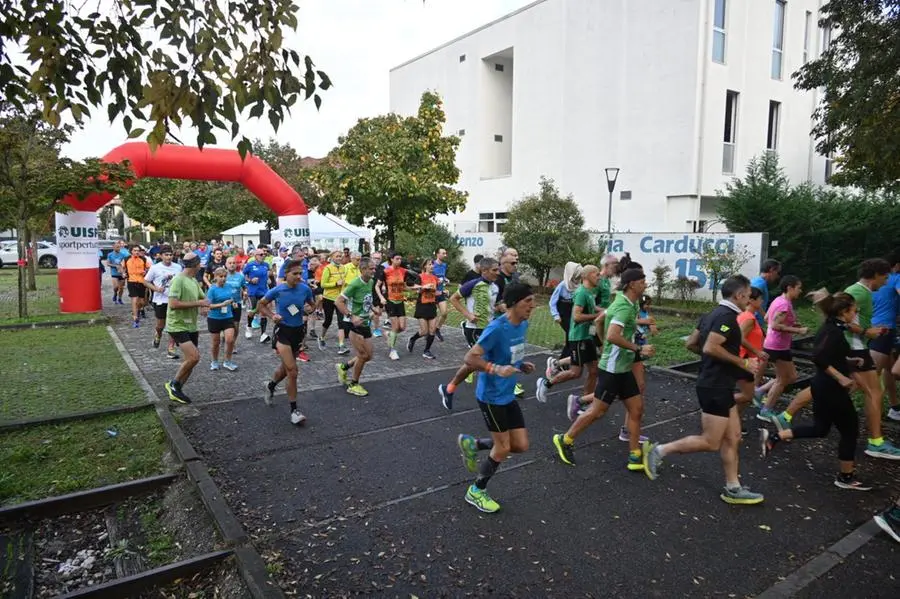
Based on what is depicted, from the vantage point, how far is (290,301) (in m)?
6.69

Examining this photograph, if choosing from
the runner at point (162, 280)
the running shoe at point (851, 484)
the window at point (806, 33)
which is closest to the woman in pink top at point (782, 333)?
the running shoe at point (851, 484)

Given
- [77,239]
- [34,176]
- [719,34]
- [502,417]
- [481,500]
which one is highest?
[719,34]

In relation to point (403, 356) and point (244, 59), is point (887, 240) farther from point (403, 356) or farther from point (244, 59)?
point (244, 59)

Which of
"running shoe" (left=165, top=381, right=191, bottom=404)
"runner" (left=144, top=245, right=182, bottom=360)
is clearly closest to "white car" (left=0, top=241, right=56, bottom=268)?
"runner" (left=144, top=245, right=182, bottom=360)

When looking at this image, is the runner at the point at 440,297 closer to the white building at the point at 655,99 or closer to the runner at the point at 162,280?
the runner at the point at 162,280

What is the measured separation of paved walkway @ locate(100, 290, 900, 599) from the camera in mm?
3619

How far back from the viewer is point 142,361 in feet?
31.4

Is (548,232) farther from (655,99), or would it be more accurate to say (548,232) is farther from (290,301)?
(290,301)

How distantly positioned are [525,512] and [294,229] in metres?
15.7

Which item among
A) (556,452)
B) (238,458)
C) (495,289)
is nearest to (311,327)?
(495,289)

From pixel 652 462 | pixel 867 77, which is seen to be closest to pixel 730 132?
pixel 867 77

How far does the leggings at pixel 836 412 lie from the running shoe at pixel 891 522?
0.76 m

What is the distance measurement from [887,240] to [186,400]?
18.8 meters

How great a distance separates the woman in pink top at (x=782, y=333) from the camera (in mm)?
6027
